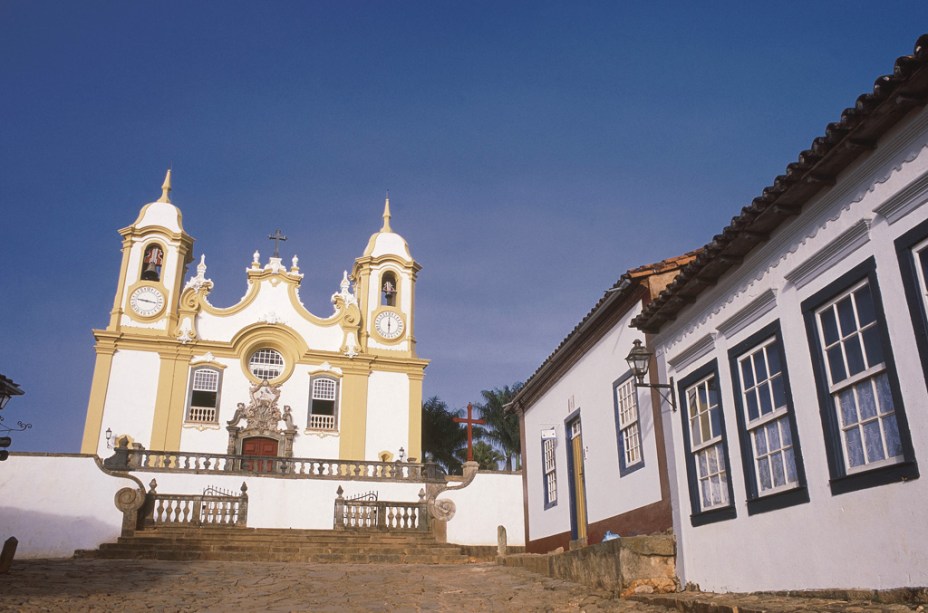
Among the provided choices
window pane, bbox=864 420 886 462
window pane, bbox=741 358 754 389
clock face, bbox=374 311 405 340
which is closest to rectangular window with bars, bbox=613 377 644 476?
window pane, bbox=741 358 754 389

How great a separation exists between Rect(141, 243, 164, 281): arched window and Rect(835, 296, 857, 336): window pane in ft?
83.9

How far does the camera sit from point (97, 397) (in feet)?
80.5

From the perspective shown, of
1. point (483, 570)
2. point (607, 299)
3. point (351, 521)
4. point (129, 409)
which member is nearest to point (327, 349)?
point (129, 409)

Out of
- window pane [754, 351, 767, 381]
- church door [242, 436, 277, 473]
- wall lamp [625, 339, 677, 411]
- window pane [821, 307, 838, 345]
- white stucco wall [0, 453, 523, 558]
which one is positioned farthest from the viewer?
church door [242, 436, 277, 473]

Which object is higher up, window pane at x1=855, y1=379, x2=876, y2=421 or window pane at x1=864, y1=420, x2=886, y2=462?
window pane at x1=855, y1=379, x2=876, y2=421

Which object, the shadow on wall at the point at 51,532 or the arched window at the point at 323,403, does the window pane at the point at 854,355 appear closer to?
the shadow on wall at the point at 51,532

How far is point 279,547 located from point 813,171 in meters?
13.1

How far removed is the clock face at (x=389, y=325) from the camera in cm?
2933

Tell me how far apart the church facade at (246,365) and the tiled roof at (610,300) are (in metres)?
12.9

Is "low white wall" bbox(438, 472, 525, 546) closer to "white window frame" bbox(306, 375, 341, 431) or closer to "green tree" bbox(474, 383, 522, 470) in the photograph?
"white window frame" bbox(306, 375, 341, 431)

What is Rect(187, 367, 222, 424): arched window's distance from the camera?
84.0 ft

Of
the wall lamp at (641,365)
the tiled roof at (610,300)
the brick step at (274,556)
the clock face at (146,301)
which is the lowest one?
the brick step at (274,556)

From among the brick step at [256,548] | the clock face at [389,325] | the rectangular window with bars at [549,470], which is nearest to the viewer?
the rectangular window with bars at [549,470]

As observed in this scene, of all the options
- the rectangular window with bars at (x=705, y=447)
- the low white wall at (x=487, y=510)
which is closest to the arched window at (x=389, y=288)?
the low white wall at (x=487, y=510)
